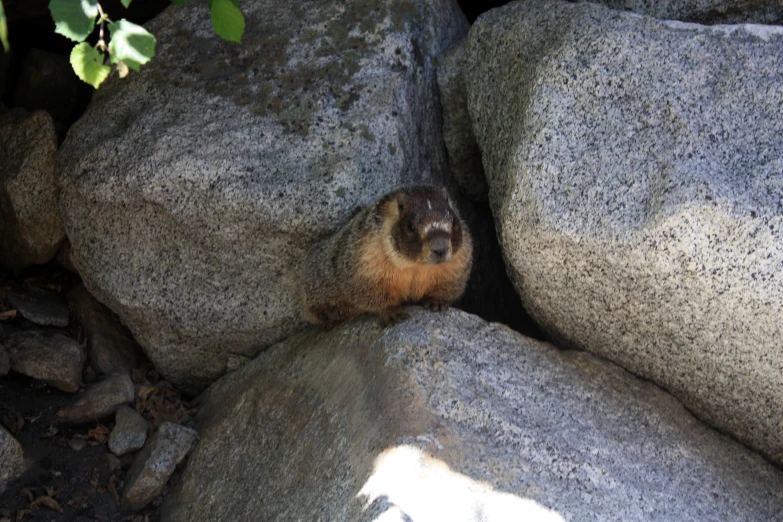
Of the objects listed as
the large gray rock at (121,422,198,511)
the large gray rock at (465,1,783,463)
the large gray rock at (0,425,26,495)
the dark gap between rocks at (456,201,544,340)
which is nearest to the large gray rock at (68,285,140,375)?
the large gray rock at (121,422,198,511)

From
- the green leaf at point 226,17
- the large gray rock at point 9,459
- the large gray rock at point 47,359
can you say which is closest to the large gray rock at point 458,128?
the green leaf at point 226,17

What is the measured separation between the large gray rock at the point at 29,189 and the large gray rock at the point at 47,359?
22.4 inches

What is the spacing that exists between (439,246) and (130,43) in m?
1.74

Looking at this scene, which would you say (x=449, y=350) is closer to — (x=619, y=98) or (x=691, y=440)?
(x=691, y=440)

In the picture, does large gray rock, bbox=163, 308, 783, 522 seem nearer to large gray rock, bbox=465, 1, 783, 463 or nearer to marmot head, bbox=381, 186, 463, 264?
large gray rock, bbox=465, 1, 783, 463

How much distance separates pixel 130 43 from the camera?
275cm

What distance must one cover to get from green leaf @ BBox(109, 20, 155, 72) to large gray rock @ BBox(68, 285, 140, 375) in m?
2.56

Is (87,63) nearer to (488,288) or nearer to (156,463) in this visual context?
(156,463)

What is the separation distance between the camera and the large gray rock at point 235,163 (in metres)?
4.50

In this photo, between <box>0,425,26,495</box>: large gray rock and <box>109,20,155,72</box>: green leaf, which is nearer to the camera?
<box>109,20,155,72</box>: green leaf

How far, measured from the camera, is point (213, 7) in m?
3.09

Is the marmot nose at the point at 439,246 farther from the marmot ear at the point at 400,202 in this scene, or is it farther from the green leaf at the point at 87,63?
the green leaf at the point at 87,63

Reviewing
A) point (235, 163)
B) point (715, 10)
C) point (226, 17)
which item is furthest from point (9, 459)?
point (715, 10)

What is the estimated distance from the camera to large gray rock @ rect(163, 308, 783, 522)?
3.20 m
